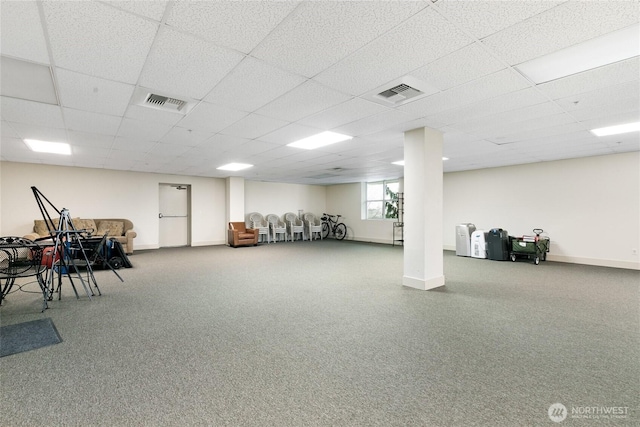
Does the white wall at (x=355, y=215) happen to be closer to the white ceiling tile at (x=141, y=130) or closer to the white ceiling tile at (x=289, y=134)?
the white ceiling tile at (x=289, y=134)

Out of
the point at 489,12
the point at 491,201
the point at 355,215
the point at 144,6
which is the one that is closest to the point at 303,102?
the point at 144,6

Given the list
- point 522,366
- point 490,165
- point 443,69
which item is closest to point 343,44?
point 443,69

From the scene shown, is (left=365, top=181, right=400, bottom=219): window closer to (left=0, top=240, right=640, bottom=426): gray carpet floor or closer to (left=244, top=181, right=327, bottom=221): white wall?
(left=244, top=181, right=327, bottom=221): white wall

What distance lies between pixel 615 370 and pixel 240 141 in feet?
16.5

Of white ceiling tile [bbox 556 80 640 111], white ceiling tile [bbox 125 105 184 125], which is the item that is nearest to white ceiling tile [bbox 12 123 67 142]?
white ceiling tile [bbox 125 105 184 125]

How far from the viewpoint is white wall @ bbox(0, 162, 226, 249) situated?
23.0 feet

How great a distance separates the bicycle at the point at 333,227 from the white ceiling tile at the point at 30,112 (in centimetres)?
919

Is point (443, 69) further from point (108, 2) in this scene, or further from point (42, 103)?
point (42, 103)

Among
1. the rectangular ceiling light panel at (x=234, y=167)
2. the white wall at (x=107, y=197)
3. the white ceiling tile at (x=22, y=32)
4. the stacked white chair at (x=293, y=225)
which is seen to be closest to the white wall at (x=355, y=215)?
the stacked white chair at (x=293, y=225)

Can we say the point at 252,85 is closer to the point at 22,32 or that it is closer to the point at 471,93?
the point at 22,32

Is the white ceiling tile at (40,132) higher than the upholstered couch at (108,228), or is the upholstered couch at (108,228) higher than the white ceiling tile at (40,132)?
the white ceiling tile at (40,132)

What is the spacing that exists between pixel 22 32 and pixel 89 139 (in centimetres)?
333

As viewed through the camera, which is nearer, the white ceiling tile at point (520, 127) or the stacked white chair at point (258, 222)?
the white ceiling tile at point (520, 127)

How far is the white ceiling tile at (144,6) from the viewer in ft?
5.37
